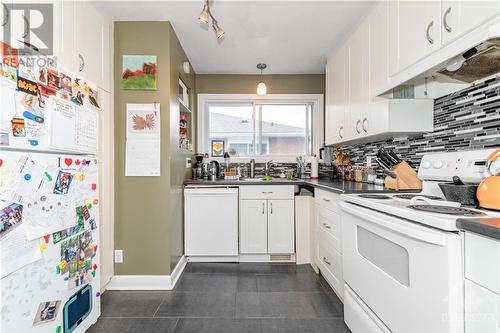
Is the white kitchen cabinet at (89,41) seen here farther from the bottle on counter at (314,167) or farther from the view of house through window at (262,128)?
the bottle on counter at (314,167)

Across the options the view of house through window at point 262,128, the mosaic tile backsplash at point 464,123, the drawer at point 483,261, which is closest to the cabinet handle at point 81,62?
the view of house through window at point 262,128

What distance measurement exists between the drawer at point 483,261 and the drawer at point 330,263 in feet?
3.86

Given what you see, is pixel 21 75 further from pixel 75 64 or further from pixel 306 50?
pixel 306 50

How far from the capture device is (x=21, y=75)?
1.15m

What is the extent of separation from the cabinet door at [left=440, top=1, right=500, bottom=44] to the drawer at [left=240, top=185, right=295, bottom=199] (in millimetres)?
1929

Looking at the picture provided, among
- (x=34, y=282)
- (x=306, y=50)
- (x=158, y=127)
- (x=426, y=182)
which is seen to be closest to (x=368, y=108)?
(x=426, y=182)

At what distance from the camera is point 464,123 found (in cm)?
150

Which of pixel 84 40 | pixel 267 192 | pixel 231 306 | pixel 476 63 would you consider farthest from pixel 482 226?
pixel 84 40

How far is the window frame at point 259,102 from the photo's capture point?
3559 mm

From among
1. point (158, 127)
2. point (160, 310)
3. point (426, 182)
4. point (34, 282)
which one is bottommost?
point (160, 310)

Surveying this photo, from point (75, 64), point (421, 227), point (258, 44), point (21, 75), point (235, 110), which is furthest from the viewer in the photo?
point (235, 110)

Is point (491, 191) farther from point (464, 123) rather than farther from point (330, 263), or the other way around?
point (330, 263)

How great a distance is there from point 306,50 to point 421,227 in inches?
96.7

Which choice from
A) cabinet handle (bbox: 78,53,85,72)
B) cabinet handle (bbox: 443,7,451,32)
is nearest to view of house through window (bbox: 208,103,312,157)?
cabinet handle (bbox: 78,53,85,72)
